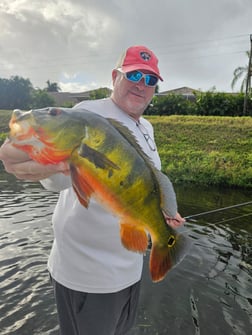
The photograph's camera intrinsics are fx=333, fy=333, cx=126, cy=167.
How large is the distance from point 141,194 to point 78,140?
429mm

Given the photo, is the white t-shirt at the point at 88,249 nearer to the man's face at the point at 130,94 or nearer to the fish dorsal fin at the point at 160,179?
the fish dorsal fin at the point at 160,179

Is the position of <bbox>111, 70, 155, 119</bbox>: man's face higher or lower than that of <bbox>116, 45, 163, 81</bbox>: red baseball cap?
lower

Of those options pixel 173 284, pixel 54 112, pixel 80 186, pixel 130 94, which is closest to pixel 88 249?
pixel 80 186

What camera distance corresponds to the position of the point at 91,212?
6.72 ft

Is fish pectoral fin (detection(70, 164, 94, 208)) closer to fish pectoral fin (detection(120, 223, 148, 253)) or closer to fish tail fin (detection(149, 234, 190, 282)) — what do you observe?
fish pectoral fin (detection(120, 223, 148, 253))

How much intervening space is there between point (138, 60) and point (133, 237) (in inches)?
52.4

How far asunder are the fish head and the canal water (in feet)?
10.7

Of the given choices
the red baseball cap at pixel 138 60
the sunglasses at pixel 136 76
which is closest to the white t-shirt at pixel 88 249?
the sunglasses at pixel 136 76

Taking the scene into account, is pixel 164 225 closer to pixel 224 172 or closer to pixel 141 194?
pixel 141 194

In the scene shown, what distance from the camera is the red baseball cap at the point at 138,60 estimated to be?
2398mm

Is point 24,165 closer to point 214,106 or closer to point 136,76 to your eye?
point 136,76

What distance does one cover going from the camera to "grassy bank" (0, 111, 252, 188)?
13789mm

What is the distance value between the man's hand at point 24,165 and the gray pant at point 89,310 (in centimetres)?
85

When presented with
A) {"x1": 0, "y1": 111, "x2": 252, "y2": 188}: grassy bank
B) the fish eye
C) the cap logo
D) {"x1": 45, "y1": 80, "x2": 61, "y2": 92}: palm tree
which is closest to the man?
the fish eye
